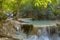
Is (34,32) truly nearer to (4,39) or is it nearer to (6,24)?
(6,24)

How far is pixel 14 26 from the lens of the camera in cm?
1052

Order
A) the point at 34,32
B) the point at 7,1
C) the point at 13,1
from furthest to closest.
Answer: the point at 34,32
the point at 13,1
the point at 7,1

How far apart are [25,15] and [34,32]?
22.3ft

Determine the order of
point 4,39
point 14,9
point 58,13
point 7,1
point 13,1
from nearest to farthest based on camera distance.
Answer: point 4,39 → point 7,1 → point 13,1 → point 14,9 → point 58,13

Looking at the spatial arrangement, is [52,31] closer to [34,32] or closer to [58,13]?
[34,32]

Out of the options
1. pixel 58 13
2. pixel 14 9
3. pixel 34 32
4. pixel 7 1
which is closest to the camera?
pixel 7 1

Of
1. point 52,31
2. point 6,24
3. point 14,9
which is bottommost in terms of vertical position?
point 52,31

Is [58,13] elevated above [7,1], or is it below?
below

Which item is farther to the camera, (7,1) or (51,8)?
(51,8)

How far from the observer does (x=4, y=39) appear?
7906 mm

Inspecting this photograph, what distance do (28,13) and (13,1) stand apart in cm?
856

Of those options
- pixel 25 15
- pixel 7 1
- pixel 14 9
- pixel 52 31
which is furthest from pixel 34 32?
pixel 25 15

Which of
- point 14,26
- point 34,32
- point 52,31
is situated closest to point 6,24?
point 14,26

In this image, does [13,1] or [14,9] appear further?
[14,9]
